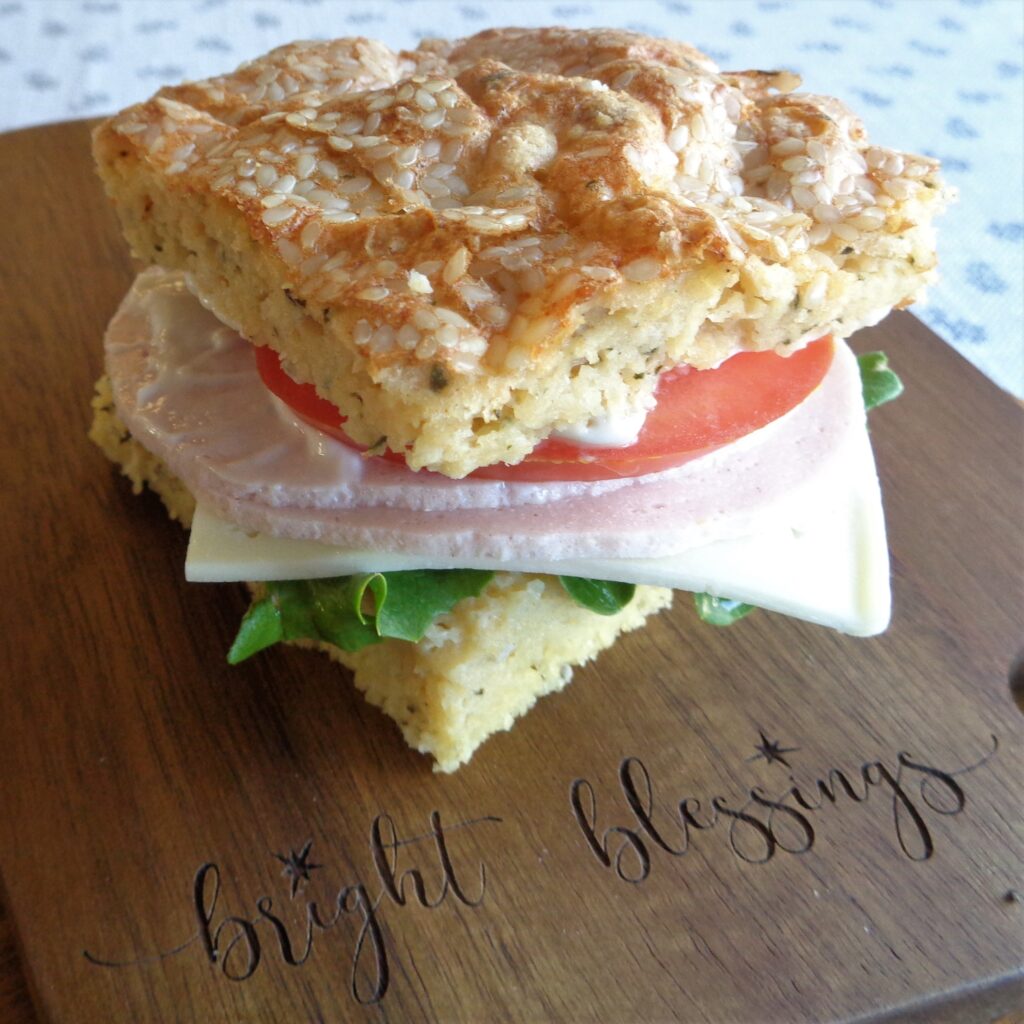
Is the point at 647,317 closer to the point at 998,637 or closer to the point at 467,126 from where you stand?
the point at 467,126

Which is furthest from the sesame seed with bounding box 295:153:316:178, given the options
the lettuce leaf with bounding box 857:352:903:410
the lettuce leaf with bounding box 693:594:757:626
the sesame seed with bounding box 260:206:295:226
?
the lettuce leaf with bounding box 857:352:903:410

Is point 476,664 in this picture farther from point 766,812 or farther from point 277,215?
point 277,215

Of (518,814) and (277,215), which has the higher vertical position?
(277,215)

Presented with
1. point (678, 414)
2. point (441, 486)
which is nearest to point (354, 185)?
point (441, 486)

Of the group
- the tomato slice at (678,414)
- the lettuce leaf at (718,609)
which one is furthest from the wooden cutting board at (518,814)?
the tomato slice at (678,414)

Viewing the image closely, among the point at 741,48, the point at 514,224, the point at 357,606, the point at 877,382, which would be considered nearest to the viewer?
the point at 514,224

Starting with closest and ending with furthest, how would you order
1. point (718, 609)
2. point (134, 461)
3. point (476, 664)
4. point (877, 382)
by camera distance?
1. point (476, 664)
2. point (718, 609)
3. point (134, 461)
4. point (877, 382)

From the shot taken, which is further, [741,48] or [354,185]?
[741,48]

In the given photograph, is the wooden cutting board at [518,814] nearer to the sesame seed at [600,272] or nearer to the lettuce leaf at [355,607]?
the lettuce leaf at [355,607]

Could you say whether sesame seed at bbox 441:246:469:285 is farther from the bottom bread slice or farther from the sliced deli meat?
the bottom bread slice
